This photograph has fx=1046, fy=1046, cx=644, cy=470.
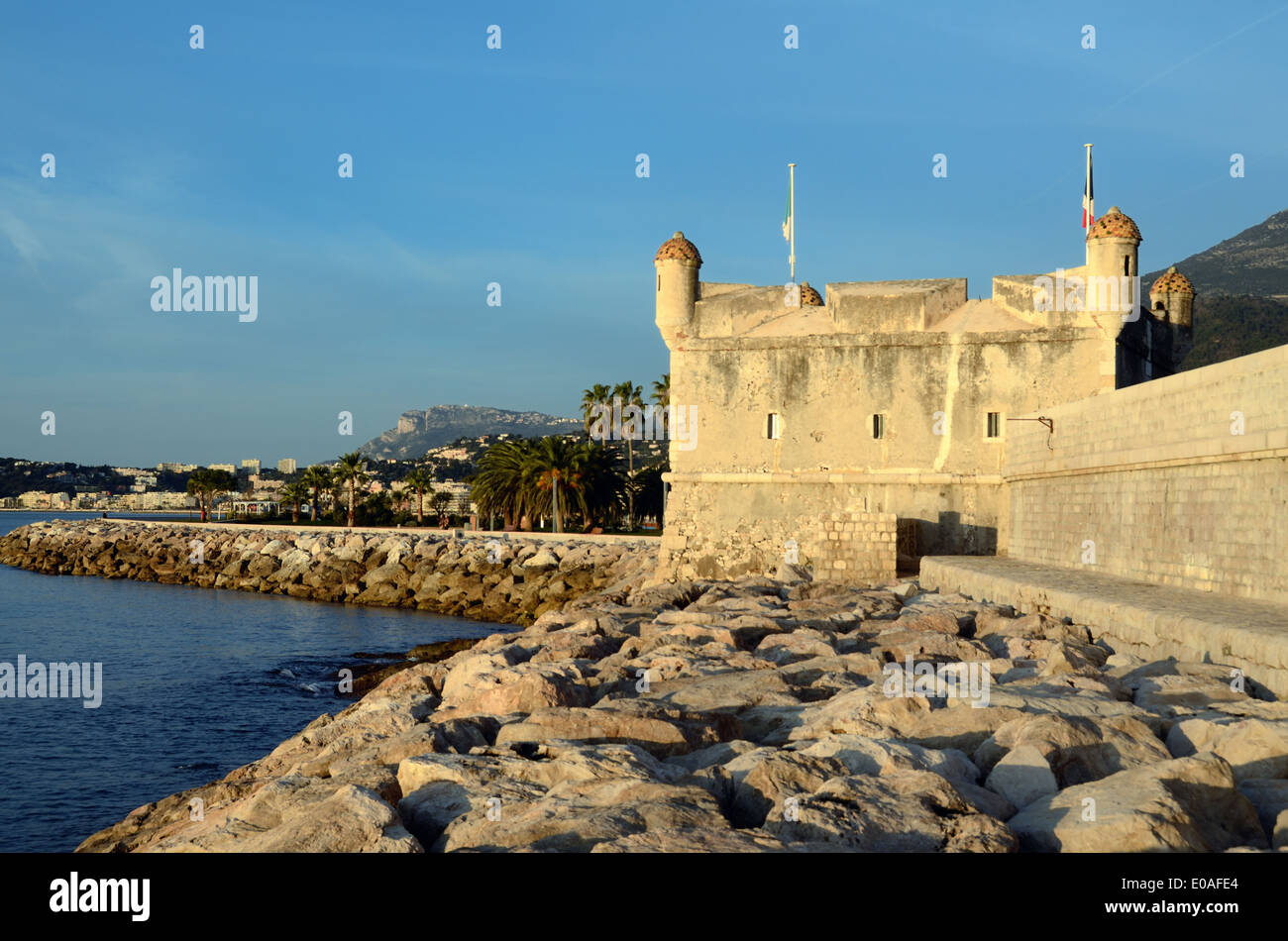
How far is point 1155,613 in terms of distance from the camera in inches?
382

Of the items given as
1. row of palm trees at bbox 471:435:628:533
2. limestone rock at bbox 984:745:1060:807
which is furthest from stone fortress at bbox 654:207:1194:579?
row of palm trees at bbox 471:435:628:533

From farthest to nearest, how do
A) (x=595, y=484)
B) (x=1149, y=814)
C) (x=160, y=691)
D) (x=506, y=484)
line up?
(x=506, y=484), (x=595, y=484), (x=160, y=691), (x=1149, y=814)

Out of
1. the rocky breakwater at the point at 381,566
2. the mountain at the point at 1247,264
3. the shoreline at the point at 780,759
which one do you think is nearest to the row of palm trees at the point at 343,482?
the rocky breakwater at the point at 381,566

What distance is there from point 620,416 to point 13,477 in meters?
157

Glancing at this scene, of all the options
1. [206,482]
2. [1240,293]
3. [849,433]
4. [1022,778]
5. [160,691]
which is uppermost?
[1240,293]

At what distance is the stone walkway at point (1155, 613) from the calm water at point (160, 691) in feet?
33.8

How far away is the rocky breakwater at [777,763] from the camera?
181 inches

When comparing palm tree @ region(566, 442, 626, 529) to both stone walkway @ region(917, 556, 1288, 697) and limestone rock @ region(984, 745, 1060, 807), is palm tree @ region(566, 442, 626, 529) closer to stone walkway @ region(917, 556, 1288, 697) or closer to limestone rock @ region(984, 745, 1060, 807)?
stone walkway @ region(917, 556, 1288, 697)

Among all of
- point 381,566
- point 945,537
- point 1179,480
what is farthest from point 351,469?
point 1179,480

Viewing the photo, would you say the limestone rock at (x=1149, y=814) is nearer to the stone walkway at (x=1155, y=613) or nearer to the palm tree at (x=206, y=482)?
→ the stone walkway at (x=1155, y=613)

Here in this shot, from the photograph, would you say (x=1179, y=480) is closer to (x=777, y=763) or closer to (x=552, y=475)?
(x=777, y=763)

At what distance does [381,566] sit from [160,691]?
15202mm

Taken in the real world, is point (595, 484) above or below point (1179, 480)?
above
